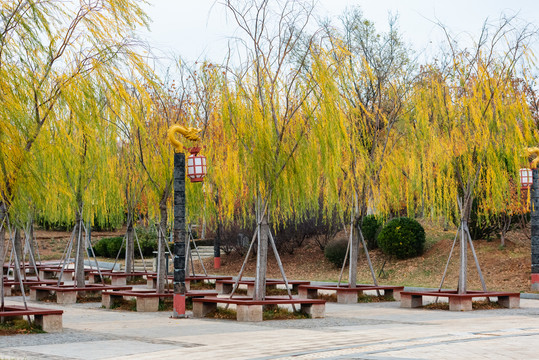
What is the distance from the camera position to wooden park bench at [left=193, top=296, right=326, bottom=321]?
1388 centimetres

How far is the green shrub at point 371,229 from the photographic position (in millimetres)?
30745

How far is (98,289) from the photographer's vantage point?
1905 cm

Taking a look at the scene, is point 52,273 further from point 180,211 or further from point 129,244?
point 180,211

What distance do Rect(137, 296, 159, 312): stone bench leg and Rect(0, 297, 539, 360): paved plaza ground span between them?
699 mm

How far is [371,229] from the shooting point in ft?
101

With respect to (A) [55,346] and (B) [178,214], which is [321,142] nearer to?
(B) [178,214]

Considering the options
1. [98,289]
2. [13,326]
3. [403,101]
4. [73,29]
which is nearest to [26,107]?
[73,29]

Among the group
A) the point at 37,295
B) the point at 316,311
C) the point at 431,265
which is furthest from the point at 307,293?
the point at 431,265

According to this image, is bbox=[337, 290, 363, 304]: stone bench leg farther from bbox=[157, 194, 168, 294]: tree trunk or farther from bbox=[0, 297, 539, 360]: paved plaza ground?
bbox=[157, 194, 168, 294]: tree trunk

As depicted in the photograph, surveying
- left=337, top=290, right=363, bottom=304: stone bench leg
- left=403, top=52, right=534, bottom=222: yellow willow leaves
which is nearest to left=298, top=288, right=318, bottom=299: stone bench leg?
left=337, top=290, right=363, bottom=304: stone bench leg

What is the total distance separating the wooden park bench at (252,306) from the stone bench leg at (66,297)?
16.0ft

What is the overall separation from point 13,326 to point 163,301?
5.09 meters

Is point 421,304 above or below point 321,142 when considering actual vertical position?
below

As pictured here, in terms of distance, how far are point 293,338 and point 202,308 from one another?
13.9 ft
